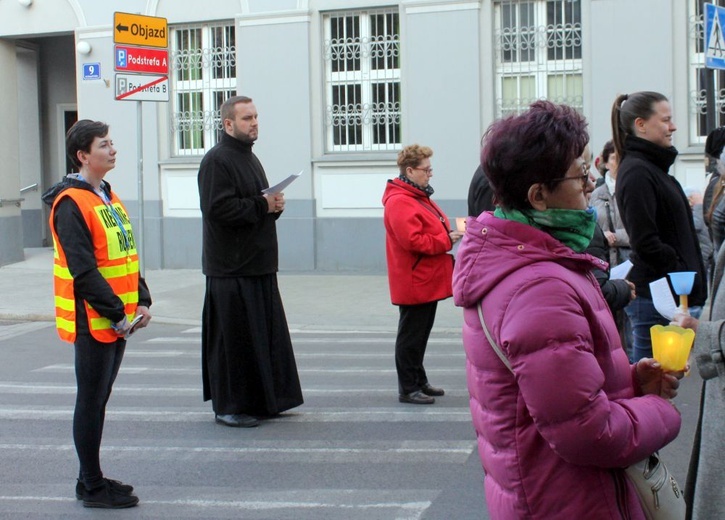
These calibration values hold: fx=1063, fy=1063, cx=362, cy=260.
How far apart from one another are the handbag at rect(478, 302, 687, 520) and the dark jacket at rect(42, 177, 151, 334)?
2.96 meters

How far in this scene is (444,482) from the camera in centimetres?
561

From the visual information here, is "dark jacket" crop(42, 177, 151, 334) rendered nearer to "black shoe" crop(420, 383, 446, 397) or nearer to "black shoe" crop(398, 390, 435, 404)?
"black shoe" crop(398, 390, 435, 404)

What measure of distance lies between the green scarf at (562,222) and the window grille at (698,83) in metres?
12.0

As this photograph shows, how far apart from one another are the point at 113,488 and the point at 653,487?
11.5 feet

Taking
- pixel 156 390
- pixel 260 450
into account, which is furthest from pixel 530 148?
pixel 156 390

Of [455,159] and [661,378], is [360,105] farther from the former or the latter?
[661,378]

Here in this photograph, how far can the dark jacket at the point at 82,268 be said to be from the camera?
5121mm

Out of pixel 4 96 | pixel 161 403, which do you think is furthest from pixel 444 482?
pixel 4 96

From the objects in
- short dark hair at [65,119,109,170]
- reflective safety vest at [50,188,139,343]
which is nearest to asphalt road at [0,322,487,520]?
reflective safety vest at [50,188,139,343]

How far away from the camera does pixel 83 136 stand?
5.36 metres

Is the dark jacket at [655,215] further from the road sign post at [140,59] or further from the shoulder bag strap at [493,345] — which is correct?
the road sign post at [140,59]

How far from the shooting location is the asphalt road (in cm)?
536

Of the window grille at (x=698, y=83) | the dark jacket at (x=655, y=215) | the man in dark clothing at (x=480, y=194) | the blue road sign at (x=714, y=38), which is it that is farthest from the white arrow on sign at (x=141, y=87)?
the dark jacket at (x=655, y=215)

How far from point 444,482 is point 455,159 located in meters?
10.0
